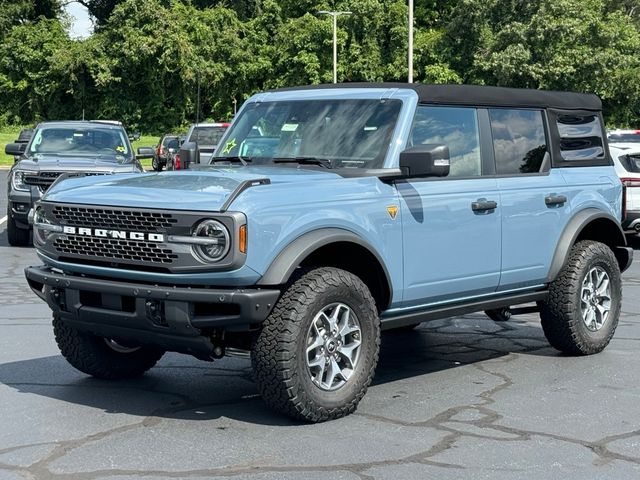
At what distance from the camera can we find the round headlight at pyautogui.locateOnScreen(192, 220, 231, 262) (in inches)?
223

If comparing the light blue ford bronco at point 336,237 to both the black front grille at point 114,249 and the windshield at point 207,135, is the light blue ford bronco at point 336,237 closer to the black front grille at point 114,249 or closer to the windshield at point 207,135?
the black front grille at point 114,249

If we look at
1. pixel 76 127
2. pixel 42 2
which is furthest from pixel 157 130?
pixel 76 127

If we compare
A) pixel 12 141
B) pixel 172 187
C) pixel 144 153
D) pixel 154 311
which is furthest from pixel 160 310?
pixel 12 141

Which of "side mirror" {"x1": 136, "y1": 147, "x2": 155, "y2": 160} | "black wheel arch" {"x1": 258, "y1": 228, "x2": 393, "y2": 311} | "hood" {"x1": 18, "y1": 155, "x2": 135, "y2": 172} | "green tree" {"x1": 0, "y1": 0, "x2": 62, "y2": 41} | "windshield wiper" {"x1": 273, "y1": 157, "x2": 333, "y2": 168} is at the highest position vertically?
"green tree" {"x1": 0, "y1": 0, "x2": 62, "y2": 41}

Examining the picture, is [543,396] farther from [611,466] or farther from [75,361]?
[75,361]

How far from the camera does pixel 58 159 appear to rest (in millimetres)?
15820

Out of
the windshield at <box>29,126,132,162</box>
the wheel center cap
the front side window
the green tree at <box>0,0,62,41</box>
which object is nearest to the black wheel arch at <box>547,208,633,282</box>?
the front side window

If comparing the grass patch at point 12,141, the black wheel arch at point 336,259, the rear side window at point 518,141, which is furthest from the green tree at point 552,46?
the black wheel arch at point 336,259

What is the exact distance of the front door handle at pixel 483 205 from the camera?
7062 millimetres

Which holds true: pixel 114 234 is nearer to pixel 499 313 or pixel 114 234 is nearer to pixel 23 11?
pixel 499 313

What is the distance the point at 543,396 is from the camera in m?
6.79

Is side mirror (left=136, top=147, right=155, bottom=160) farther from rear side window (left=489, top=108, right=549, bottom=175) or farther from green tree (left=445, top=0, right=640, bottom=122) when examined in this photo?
green tree (left=445, top=0, right=640, bottom=122)

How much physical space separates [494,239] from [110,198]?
254 cm

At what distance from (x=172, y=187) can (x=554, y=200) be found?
9.56ft
